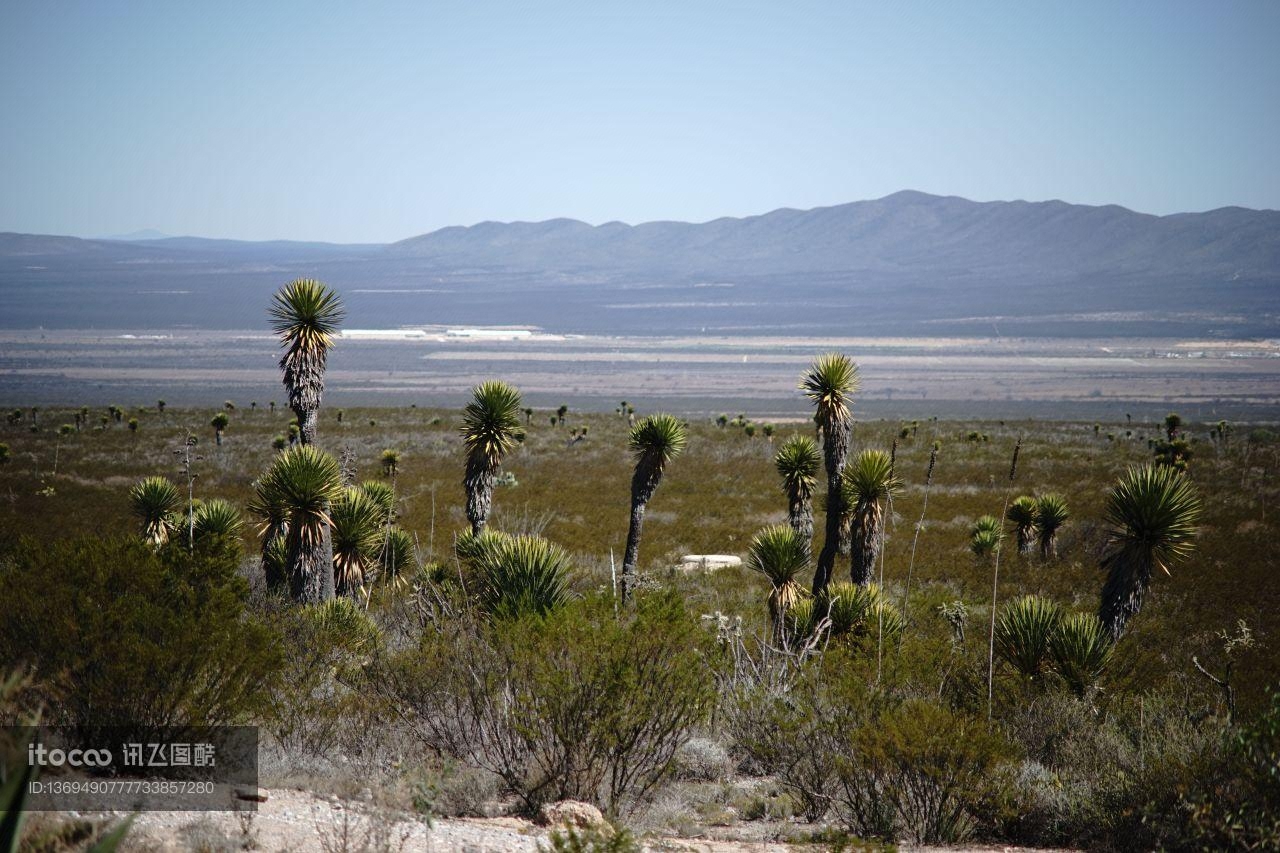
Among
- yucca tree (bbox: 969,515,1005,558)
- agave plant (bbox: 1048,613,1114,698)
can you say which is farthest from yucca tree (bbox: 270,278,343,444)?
yucca tree (bbox: 969,515,1005,558)

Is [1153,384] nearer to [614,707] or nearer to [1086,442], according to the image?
[1086,442]

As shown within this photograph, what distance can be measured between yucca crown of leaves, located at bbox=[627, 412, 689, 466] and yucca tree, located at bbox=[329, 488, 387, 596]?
511cm

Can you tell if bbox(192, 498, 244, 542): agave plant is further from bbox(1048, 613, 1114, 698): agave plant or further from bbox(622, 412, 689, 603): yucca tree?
bbox(1048, 613, 1114, 698): agave plant

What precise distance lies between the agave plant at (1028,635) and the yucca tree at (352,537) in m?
11.0

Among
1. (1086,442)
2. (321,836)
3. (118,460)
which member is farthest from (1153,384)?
(321,836)

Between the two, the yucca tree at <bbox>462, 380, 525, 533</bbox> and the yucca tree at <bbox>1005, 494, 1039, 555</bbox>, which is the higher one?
the yucca tree at <bbox>462, 380, 525, 533</bbox>

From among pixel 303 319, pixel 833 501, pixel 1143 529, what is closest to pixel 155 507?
pixel 303 319

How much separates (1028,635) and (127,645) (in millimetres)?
9922

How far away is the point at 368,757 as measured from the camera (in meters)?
8.77

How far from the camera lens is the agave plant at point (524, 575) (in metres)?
12.9

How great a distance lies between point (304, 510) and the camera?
15266 millimetres

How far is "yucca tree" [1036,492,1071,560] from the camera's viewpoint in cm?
2752

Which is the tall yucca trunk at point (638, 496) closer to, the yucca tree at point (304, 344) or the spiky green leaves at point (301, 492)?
the spiky green leaves at point (301, 492)

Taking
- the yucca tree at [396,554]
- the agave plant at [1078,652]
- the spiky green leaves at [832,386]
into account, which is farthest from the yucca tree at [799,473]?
the agave plant at [1078,652]
